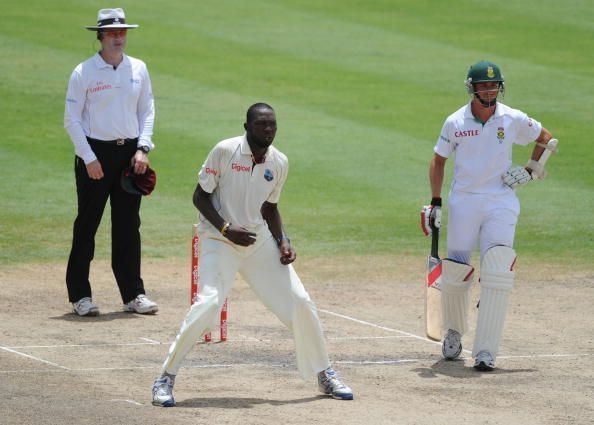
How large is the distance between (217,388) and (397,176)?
8090 millimetres

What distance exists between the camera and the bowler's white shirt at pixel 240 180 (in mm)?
8156

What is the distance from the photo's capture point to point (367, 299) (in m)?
11.6

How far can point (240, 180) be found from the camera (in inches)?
323

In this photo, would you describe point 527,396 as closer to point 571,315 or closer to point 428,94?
point 571,315

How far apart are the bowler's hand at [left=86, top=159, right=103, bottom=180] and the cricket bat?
2.72m

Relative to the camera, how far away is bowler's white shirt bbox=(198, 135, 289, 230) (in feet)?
26.8

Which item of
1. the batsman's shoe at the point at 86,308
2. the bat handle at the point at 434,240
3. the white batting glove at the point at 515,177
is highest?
the white batting glove at the point at 515,177

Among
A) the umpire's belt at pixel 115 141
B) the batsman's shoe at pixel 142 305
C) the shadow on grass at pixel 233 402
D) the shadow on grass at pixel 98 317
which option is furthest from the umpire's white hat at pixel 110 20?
the shadow on grass at pixel 233 402

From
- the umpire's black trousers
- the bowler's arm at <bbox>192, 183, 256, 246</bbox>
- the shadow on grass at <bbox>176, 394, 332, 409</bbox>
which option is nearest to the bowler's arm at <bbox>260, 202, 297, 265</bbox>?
the bowler's arm at <bbox>192, 183, 256, 246</bbox>

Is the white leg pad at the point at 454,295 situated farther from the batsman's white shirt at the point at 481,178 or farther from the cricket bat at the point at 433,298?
the batsman's white shirt at the point at 481,178

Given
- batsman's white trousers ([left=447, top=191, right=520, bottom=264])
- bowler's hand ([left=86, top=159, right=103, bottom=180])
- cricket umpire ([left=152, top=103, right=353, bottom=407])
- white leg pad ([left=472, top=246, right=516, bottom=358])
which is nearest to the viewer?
cricket umpire ([left=152, top=103, right=353, bottom=407])

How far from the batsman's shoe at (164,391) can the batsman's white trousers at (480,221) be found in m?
2.52

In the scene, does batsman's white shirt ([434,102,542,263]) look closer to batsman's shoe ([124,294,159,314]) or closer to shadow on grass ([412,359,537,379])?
shadow on grass ([412,359,537,379])

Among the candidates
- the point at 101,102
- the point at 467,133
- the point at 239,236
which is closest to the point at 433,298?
the point at 467,133
